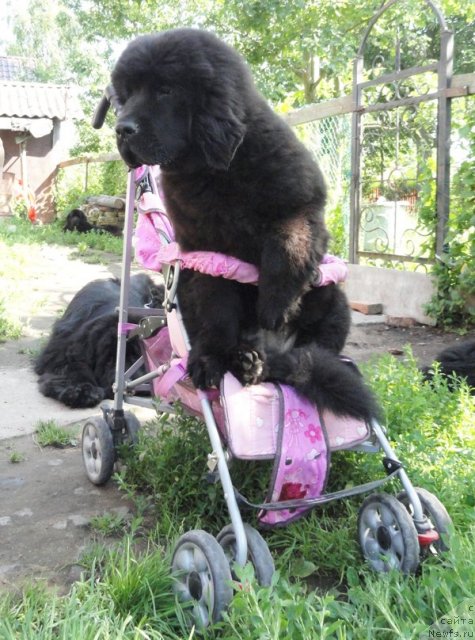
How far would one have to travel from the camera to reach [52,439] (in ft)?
11.7

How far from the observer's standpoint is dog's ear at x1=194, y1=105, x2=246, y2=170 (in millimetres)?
2197

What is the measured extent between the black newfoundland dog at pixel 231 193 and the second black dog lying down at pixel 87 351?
1924mm

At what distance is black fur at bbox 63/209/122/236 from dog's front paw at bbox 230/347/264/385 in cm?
1109

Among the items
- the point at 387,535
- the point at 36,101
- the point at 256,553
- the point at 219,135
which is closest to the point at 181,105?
the point at 219,135

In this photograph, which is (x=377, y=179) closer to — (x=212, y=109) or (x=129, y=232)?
(x=129, y=232)

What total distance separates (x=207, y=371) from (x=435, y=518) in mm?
857

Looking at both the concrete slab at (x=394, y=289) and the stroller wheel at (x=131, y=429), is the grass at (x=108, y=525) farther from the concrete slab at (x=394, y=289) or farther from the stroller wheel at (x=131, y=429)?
the concrete slab at (x=394, y=289)

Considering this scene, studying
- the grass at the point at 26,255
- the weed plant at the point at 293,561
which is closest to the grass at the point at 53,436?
the weed plant at the point at 293,561

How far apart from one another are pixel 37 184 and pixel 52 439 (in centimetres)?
1514

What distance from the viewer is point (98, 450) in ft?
9.77

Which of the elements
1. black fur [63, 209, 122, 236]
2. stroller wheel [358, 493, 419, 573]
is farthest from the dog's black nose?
black fur [63, 209, 122, 236]

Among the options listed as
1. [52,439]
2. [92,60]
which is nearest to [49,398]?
[52,439]

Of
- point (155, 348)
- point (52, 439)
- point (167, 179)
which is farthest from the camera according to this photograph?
point (52, 439)

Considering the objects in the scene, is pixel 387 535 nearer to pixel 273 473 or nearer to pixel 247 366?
pixel 273 473
